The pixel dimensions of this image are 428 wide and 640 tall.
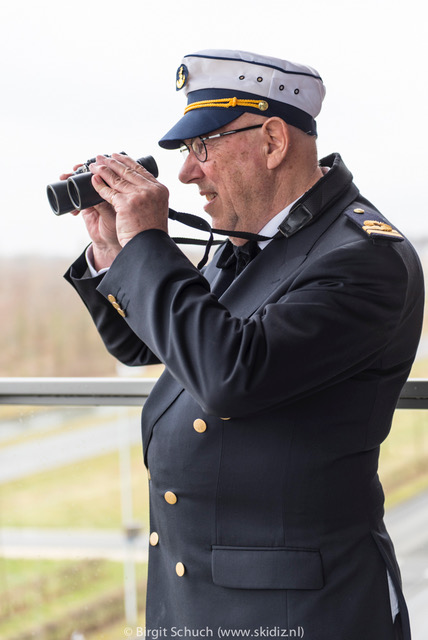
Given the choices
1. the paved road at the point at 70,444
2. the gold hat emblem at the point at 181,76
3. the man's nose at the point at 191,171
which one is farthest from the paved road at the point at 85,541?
the gold hat emblem at the point at 181,76

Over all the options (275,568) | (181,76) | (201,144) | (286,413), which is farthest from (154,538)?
(181,76)

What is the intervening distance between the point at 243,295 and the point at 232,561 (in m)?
0.44

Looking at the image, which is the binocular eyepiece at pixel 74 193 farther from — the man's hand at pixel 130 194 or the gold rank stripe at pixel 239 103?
the gold rank stripe at pixel 239 103

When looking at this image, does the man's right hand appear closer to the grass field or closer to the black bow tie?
the black bow tie

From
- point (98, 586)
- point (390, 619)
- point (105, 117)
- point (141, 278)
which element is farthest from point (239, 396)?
point (105, 117)

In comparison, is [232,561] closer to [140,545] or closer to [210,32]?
[140,545]

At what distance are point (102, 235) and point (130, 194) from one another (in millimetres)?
294

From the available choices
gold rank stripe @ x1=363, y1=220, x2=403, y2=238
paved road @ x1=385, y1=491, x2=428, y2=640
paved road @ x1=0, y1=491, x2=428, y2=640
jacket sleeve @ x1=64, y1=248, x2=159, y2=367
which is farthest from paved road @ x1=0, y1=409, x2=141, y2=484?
gold rank stripe @ x1=363, y1=220, x2=403, y2=238

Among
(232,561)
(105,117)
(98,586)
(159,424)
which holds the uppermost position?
(105,117)

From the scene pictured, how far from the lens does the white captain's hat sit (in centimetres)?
120

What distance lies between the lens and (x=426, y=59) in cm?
190

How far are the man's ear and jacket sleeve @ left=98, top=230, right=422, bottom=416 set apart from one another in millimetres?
226

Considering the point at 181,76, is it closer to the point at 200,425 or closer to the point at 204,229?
the point at 204,229

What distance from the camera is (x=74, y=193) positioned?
1.19 m
